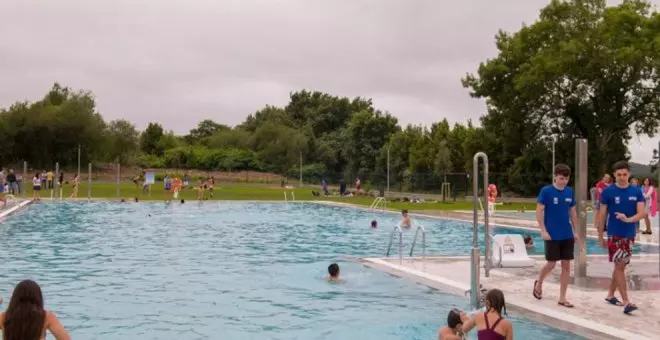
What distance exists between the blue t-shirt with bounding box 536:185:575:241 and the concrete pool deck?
890 millimetres

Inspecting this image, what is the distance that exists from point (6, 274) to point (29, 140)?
75247 millimetres

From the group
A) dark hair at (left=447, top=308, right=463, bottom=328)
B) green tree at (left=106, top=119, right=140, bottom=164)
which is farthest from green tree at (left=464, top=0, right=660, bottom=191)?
green tree at (left=106, top=119, right=140, bottom=164)

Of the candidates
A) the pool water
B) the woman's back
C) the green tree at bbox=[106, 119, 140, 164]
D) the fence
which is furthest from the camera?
the green tree at bbox=[106, 119, 140, 164]

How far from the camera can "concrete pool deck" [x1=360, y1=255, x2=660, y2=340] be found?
770 centimetres

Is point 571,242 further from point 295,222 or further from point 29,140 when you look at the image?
point 29,140

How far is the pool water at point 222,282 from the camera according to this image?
9180 mm

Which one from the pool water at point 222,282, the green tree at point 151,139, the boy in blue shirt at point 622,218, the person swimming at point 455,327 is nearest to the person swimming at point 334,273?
the pool water at point 222,282

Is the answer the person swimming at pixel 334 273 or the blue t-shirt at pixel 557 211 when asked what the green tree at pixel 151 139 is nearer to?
the person swimming at pixel 334 273

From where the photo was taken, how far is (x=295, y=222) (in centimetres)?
→ 2897

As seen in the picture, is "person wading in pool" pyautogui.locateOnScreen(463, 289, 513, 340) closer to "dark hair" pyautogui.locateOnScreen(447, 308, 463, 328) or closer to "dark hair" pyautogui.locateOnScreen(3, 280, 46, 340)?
"dark hair" pyautogui.locateOnScreen(447, 308, 463, 328)

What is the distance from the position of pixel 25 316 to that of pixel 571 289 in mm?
7529

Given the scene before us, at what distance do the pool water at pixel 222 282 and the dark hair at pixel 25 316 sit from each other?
3.76m

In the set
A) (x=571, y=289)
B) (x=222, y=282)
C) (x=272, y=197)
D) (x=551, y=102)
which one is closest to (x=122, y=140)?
(x=272, y=197)

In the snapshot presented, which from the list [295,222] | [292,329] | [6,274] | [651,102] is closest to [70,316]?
[292,329]
